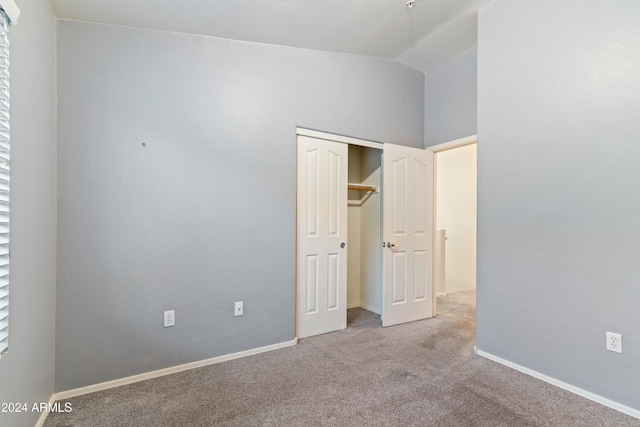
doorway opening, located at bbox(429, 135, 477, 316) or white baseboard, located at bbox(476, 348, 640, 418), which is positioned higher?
doorway opening, located at bbox(429, 135, 477, 316)

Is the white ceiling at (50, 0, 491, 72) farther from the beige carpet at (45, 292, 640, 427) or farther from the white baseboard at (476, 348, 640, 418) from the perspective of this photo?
the white baseboard at (476, 348, 640, 418)

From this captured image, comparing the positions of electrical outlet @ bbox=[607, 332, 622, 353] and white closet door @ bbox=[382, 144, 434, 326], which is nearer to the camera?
electrical outlet @ bbox=[607, 332, 622, 353]

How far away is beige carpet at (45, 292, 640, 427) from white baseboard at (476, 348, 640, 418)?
57 millimetres

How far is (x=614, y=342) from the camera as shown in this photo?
1966 mm

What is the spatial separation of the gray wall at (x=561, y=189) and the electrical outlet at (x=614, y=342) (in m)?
0.03

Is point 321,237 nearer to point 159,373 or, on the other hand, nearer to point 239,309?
point 239,309

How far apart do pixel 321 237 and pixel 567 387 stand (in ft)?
7.24

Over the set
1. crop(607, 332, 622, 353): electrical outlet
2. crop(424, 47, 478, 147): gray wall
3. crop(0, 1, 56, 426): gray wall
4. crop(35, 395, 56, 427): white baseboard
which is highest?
crop(424, 47, 478, 147): gray wall

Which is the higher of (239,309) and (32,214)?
(32,214)

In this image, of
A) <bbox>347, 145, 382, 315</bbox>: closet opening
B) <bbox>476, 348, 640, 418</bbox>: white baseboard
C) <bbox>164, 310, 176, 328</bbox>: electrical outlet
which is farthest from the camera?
<bbox>347, 145, 382, 315</bbox>: closet opening

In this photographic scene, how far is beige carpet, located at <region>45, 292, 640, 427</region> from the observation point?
182 cm

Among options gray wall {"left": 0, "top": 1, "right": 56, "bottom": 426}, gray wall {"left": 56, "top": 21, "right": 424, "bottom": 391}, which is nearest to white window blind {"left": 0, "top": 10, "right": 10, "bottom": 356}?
gray wall {"left": 0, "top": 1, "right": 56, "bottom": 426}

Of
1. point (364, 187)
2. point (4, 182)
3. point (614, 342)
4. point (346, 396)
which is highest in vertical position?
point (364, 187)

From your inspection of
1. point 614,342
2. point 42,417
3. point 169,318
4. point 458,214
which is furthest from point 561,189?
point 42,417
